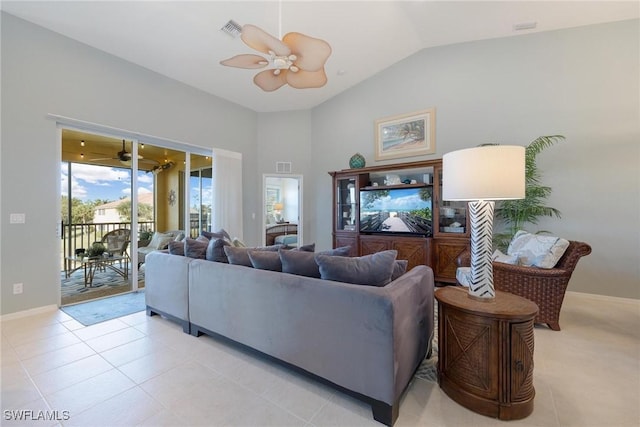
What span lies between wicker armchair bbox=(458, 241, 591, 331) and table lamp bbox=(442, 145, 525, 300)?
1406 millimetres

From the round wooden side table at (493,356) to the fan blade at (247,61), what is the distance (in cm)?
279

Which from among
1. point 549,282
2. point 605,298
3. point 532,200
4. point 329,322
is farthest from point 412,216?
point 329,322

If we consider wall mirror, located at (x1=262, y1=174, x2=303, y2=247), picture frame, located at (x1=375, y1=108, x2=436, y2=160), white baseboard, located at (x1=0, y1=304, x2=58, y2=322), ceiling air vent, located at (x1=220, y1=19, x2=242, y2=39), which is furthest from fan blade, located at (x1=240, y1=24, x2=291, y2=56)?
wall mirror, located at (x1=262, y1=174, x2=303, y2=247)

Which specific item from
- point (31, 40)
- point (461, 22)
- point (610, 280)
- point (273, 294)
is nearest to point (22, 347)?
point (273, 294)

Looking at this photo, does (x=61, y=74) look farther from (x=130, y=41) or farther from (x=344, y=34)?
(x=344, y=34)

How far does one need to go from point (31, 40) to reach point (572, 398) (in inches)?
238

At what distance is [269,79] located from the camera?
10.2 feet

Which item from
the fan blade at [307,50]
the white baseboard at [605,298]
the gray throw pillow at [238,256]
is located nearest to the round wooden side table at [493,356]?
the gray throw pillow at [238,256]

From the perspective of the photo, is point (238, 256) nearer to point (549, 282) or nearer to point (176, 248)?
point (176, 248)

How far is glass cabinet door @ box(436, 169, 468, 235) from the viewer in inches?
165

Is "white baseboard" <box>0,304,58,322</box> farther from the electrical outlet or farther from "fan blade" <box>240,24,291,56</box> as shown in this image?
"fan blade" <box>240,24,291,56</box>

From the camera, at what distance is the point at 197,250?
266 cm

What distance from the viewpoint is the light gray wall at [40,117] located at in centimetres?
293

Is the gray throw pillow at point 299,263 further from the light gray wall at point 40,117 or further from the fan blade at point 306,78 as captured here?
the light gray wall at point 40,117
